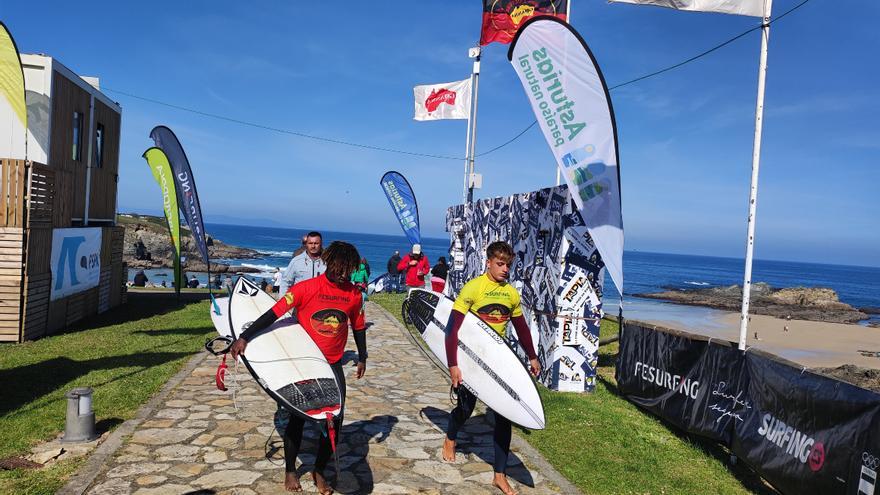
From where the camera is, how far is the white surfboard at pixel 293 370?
4523 mm

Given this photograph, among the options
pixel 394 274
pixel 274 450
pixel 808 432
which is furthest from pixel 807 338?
pixel 274 450

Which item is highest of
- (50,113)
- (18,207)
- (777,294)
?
(50,113)

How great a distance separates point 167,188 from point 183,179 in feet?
1.54

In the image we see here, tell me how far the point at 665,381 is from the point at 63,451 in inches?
290

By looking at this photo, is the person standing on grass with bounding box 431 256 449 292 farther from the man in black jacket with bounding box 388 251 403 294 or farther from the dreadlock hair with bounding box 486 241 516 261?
the dreadlock hair with bounding box 486 241 516 261

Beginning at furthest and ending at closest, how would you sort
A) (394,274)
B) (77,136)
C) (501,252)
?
1. (394,274)
2. (77,136)
3. (501,252)

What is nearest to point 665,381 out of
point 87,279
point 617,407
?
point 617,407

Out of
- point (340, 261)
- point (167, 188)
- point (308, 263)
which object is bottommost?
point (308, 263)

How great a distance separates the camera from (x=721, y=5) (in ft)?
23.4

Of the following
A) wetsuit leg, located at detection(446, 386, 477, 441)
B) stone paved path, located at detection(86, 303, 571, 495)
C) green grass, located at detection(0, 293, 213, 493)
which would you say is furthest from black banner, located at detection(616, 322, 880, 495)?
green grass, located at detection(0, 293, 213, 493)

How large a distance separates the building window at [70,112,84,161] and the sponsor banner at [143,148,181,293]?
62.4 inches

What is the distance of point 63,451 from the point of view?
5.55m

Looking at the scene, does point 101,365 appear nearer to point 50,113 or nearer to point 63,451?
point 63,451

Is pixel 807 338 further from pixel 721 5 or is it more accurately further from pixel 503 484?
pixel 503 484
